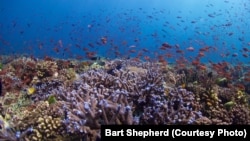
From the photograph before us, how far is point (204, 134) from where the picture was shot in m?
4.71

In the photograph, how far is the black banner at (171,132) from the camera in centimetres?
455

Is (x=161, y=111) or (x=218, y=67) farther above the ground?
(x=218, y=67)

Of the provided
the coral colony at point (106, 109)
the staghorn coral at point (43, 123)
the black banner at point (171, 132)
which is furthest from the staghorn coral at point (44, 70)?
the black banner at point (171, 132)

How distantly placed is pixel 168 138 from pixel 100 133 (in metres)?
1.14

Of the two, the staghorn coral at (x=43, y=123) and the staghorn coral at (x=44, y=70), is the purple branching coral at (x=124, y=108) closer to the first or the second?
the staghorn coral at (x=43, y=123)

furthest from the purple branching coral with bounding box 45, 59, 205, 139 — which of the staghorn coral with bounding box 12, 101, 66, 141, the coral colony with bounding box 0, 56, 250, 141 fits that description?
the staghorn coral with bounding box 12, 101, 66, 141

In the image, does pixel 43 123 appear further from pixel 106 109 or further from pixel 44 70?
pixel 44 70

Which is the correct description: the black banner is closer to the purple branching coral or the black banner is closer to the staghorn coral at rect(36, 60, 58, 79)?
the purple branching coral

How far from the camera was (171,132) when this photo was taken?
466 cm

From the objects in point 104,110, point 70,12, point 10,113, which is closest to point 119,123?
point 104,110

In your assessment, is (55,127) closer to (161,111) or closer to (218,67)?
(161,111)

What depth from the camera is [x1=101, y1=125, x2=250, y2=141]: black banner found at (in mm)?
4551

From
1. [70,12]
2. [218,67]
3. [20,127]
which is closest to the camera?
[20,127]

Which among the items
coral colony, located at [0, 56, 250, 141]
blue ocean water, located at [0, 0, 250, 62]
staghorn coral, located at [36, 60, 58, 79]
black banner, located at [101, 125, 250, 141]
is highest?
blue ocean water, located at [0, 0, 250, 62]
